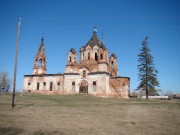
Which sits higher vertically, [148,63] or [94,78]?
[148,63]

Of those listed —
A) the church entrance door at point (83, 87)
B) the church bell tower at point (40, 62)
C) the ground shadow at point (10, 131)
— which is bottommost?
the ground shadow at point (10, 131)

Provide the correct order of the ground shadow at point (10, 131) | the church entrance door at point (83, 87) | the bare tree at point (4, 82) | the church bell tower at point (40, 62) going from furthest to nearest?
the bare tree at point (4, 82), the church bell tower at point (40, 62), the church entrance door at point (83, 87), the ground shadow at point (10, 131)

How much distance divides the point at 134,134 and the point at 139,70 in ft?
99.7

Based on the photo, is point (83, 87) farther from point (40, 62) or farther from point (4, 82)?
point (4, 82)

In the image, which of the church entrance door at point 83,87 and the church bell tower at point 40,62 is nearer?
the church entrance door at point 83,87

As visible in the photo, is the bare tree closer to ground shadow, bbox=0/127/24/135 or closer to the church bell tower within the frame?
the church bell tower

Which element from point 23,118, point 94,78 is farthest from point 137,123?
point 94,78

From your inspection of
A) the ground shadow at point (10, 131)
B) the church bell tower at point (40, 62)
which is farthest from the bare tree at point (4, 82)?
the ground shadow at point (10, 131)

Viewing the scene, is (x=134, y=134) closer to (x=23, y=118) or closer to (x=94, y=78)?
(x=23, y=118)

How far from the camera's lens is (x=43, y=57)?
154ft

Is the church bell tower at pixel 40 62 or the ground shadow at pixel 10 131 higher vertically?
the church bell tower at pixel 40 62

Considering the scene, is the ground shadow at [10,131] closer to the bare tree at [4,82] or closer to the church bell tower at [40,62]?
the church bell tower at [40,62]

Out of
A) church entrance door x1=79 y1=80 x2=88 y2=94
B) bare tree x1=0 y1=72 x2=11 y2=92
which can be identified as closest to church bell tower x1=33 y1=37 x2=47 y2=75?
church entrance door x1=79 y1=80 x2=88 y2=94

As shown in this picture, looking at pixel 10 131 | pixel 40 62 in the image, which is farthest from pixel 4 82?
pixel 10 131
